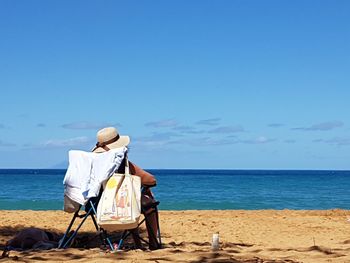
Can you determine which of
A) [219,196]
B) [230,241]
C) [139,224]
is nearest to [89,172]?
[139,224]

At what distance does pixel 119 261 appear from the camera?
4969mm

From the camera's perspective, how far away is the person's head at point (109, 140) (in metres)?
6.27

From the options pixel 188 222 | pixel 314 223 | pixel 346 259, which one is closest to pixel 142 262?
pixel 346 259

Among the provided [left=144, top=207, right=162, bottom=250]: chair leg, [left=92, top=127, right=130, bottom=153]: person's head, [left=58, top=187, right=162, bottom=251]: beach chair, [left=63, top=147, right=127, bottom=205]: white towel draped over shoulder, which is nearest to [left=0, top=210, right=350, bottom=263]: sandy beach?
[left=58, top=187, right=162, bottom=251]: beach chair

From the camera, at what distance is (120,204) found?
5.60 metres

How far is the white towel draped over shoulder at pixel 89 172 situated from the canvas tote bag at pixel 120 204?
117mm

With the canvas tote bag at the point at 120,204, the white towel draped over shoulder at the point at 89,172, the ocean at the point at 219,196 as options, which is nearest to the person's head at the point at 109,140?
the white towel draped over shoulder at the point at 89,172

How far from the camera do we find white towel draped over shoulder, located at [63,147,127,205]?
5.83 metres

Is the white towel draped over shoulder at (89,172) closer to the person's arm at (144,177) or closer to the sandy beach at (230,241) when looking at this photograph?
the person's arm at (144,177)

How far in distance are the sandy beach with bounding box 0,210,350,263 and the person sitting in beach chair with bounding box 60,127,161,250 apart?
0.34m

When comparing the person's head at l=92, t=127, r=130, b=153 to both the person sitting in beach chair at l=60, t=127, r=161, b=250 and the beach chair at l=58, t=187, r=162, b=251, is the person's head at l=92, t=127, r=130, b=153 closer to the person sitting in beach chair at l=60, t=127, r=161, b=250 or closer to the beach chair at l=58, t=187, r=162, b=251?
the person sitting in beach chair at l=60, t=127, r=161, b=250

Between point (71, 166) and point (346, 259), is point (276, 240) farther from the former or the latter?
point (71, 166)

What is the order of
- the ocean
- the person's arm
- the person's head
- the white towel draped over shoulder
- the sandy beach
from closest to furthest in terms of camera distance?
the sandy beach
the white towel draped over shoulder
the person's arm
the person's head
the ocean

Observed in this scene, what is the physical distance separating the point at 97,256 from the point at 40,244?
121 centimetres
